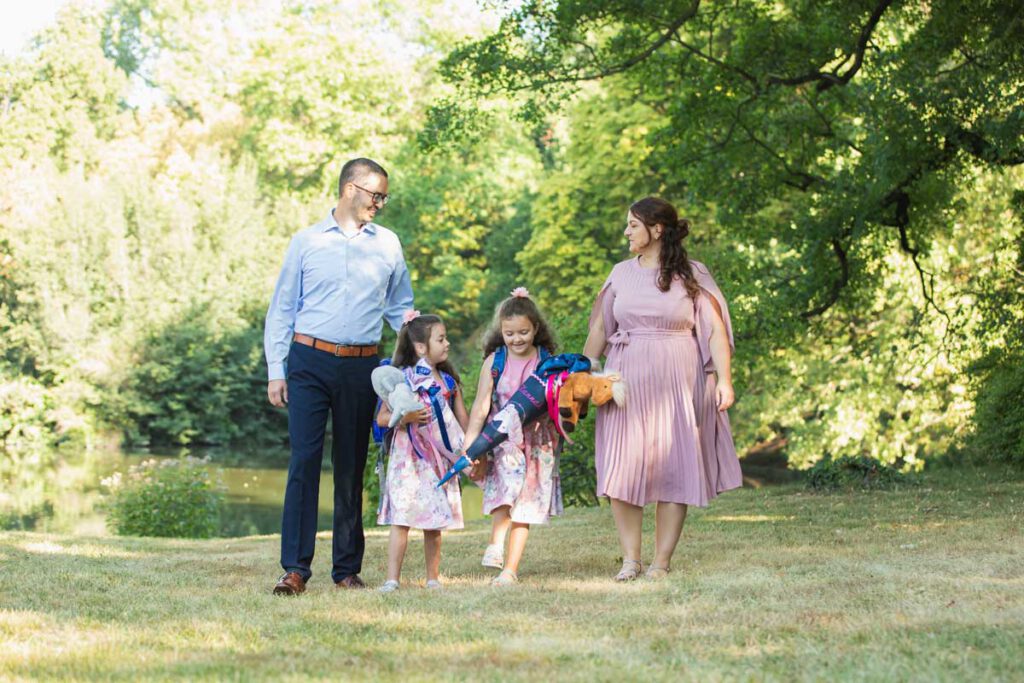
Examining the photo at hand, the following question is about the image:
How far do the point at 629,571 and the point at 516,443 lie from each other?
0.91 meters

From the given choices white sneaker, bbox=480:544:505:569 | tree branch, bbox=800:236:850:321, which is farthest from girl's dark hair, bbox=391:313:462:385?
tree branch, bbox=800:236:850:321

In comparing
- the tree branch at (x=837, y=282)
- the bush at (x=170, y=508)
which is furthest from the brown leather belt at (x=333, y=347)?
the bush at (x=170, y=508)

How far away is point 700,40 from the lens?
16984mm

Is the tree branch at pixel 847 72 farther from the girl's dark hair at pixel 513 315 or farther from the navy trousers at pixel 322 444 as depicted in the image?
the navy trousers at pixel 322 444

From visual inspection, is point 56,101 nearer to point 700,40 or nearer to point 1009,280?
point 700,40

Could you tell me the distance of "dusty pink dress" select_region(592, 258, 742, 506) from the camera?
6824 millimetres

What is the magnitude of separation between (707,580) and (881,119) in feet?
24.4

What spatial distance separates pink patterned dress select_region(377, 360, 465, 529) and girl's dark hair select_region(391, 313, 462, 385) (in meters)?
0.07

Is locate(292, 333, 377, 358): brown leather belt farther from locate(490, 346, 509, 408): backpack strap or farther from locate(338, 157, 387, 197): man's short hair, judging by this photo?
locate(338, 157, 387, 197): man's short hair

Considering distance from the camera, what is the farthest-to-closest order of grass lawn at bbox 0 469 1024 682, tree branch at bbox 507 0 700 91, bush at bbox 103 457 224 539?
bush at bbox 103 457 224 539 → tree branch at bbox 507 0 700 91 → grass lawn at bbox 0 469 1024 682

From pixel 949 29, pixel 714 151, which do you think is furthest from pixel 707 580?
pixel 714 151

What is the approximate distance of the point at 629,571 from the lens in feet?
21.9

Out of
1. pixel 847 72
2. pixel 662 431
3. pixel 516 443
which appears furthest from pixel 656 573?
pixel 847 72

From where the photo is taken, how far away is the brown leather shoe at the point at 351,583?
683 centimetres
